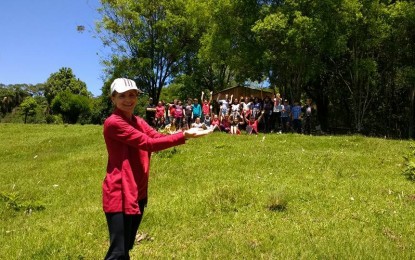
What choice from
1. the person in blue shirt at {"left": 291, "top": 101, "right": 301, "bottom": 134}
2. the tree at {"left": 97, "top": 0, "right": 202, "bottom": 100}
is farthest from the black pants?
the tree at {"left": 97, "top": 0, "right": 202, "bottom": 100}

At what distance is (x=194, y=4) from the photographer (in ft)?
134

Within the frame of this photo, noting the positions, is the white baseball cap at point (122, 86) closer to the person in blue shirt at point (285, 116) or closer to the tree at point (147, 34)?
the person in blue shirt at point (285, 116)

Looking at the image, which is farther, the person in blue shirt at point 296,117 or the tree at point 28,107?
the tree at point 28,107

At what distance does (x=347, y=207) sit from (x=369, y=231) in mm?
1291

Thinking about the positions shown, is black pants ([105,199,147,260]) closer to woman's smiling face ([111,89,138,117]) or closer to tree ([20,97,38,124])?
woman's smiling face ([111,89,138,117])

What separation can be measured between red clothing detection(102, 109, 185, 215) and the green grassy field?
220 centimetres

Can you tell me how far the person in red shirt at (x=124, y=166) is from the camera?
3.95 meters

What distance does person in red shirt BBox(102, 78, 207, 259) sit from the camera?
13.0 feet

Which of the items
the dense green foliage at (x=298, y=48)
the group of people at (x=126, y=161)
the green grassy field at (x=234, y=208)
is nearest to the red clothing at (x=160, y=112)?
the dense green foliage at (x=298, y=48)

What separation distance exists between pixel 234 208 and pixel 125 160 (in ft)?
13.9

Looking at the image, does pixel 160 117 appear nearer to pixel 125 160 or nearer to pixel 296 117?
pixel 296 117

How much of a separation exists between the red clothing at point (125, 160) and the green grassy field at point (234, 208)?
7.22 feet

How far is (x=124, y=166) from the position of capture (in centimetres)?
402

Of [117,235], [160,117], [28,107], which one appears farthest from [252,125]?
[28,107]
